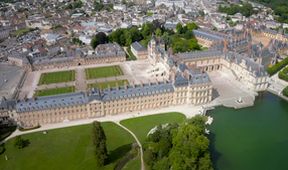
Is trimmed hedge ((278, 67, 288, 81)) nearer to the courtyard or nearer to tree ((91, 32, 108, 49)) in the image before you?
the courtyard

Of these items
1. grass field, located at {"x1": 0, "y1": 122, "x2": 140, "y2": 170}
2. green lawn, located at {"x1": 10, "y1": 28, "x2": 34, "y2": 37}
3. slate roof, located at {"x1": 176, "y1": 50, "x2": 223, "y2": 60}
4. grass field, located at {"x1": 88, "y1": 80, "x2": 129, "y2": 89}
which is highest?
slate roof, located at {"x1": 176, "y1": 50, "x2": 223, "y2": 60}

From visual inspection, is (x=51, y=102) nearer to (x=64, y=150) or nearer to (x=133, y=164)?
(x=64, y=150)

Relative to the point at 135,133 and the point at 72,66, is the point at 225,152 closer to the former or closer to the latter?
the point at 135,133

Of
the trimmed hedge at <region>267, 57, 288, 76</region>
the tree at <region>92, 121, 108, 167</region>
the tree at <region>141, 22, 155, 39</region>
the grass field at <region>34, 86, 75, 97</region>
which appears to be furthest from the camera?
the tree at <region>141, 22, 155, 39</region>

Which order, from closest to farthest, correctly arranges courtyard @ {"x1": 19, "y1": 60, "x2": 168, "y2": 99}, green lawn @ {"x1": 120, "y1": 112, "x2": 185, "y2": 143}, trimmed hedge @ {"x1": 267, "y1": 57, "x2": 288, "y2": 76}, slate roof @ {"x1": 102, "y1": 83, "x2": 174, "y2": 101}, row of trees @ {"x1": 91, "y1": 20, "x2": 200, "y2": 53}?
green lawn @ {"x1": 120, "y1": 112, "x2": 185, "y2": 143} → slate roof @ {"x1": 102, "y1": 83, "x2": 174, "y2": 101} → courtyard @ {"x1": 19, "y1": 60, "x2": 168, "y2": 99} → trimmed hedge @ {"x1": 267, "y1": 57, "x2": 288, "y2": 76} → row of trees @ {"x1": 91, "y1": 20, "x2": 200, "y2": 53}

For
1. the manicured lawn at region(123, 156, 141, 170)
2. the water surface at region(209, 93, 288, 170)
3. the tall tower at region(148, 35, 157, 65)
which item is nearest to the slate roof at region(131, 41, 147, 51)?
the tall tower at region(148, 35, 157, 65)

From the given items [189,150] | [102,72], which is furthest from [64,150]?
[102,72]

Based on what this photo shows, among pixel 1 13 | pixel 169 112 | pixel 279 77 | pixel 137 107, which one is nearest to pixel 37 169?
pixel 137 107
